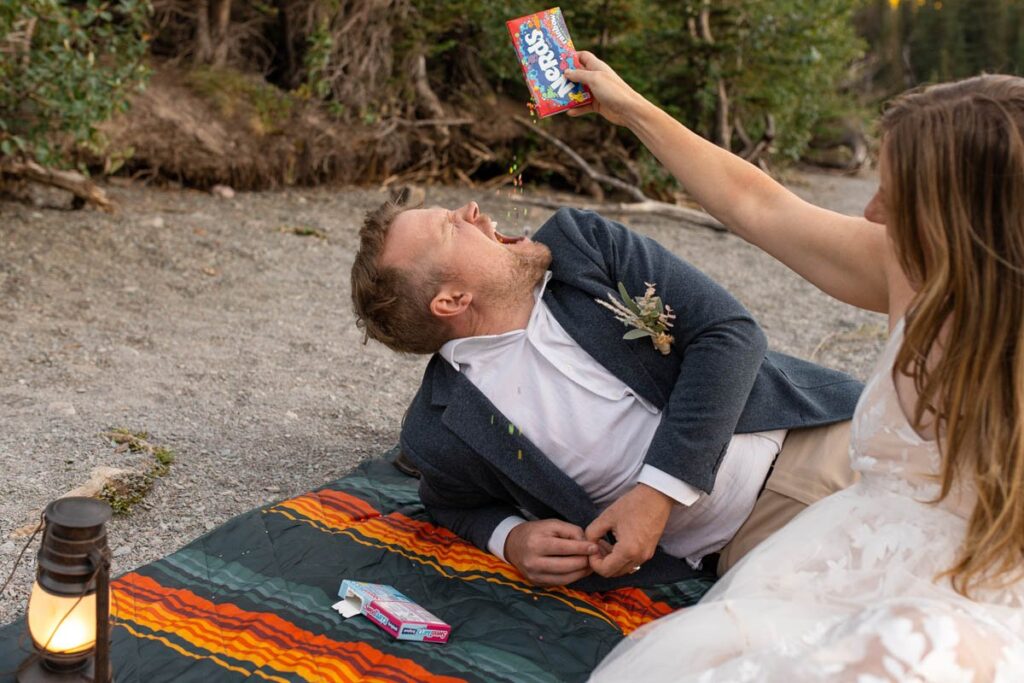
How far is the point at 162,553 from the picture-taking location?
9.86ft

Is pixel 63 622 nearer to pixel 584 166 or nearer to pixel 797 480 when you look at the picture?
pixel 797 480

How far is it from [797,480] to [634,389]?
1.55 feet

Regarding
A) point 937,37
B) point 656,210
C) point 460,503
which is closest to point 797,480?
point 460,503

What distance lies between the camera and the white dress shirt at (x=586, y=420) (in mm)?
2635

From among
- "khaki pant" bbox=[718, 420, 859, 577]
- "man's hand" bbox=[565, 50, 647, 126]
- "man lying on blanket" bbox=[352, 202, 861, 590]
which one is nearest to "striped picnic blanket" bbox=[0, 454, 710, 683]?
"man lying on blanket" bbox=[352, 202, 861, 590]

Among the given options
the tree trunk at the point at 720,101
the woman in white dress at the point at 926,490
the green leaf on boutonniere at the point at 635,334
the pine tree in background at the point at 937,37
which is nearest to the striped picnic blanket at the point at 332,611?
the woman in white dress at the point at 926,490

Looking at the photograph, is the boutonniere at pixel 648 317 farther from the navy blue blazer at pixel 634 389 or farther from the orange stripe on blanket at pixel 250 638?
the orange stripe on blanket at pixel 250 638

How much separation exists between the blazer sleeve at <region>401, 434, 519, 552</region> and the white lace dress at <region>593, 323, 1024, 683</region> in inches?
33.3

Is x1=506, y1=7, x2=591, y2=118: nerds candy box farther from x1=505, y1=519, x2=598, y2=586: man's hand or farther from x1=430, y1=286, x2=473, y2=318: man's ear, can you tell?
x1=505, y1=519, x2=598, y2=586: man's hand

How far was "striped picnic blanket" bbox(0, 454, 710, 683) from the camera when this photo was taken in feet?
7.88

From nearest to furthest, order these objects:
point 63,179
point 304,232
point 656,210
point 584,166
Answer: point 63,179 < point 304,232 < point 656,210 < point 584,166

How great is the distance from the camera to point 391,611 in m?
2.52

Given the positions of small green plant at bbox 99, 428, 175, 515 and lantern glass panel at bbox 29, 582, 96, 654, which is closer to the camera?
lantern glass panel at bbox 29, 582, 96, 654

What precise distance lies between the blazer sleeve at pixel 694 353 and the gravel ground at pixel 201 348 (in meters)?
1.40
